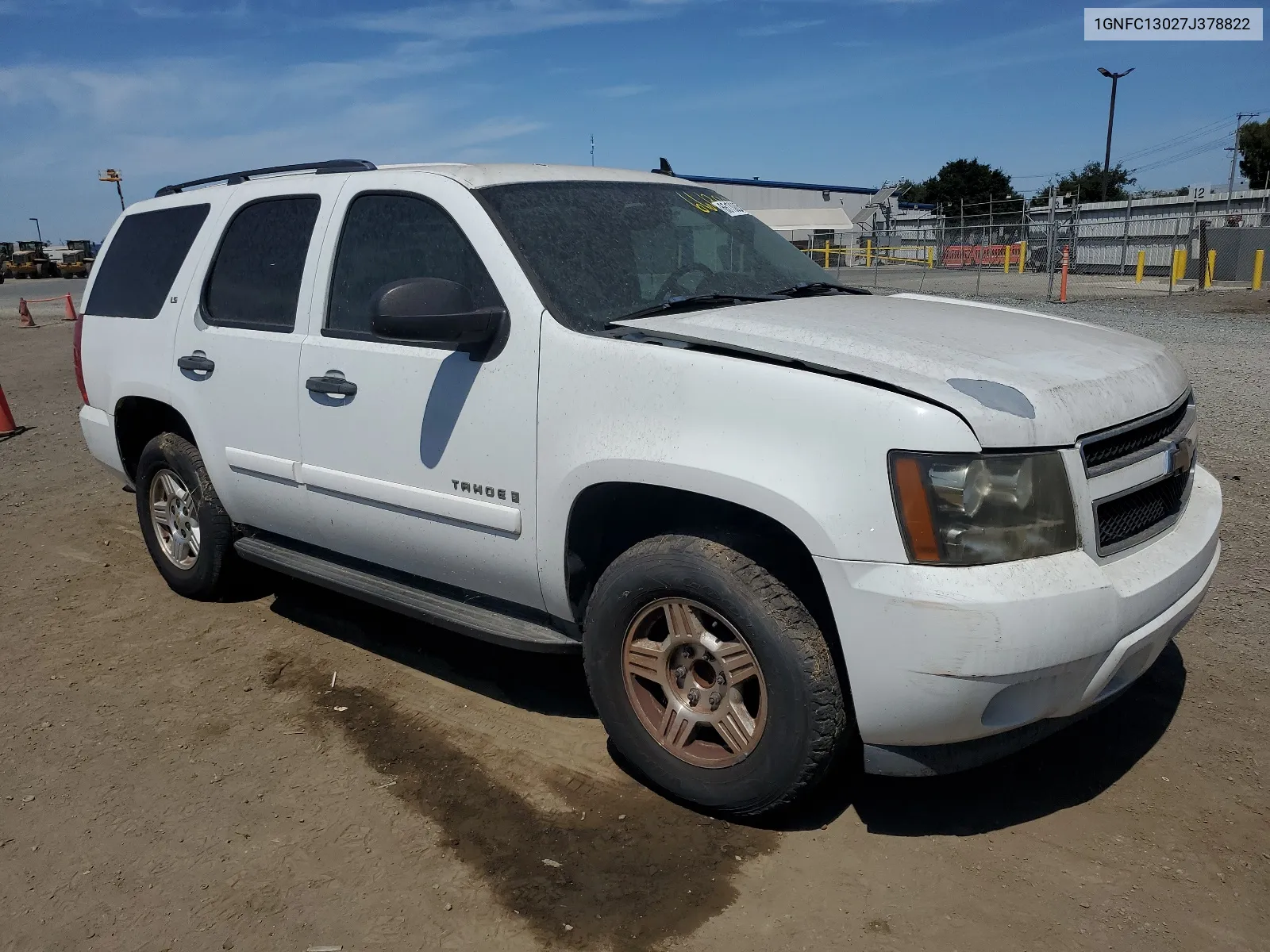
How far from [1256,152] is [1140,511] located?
72.6 m

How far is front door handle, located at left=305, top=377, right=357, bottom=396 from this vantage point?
372 centimetres

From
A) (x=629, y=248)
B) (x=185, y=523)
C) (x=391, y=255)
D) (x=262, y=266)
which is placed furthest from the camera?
(x=185, y=523)

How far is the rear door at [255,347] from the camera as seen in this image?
4.06m

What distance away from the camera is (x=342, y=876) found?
9.44 ft

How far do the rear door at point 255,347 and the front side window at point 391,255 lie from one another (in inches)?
6.8

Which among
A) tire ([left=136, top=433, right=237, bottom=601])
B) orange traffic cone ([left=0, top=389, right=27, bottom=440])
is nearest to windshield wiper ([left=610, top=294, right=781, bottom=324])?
tire ([left=136, top=433, right=237, bottom=601])

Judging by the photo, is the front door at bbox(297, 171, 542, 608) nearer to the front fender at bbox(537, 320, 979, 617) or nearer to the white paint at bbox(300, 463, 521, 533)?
the white paint at bbox(300, 463, 521, 533)

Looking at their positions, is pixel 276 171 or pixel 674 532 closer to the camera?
pixel 674 532

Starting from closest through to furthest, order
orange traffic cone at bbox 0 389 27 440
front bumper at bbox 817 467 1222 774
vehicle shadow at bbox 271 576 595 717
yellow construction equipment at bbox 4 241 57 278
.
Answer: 1. front bumper at bbox 817 467 1222 774
2. vehicle shadow at bbox 271 576 595 717
3. orange traffic cone at bbox 0 389 27 440
4. yellow construction equipment at bbox 4 241 57 278

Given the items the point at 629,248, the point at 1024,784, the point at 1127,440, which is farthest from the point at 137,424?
the point at 1127,440

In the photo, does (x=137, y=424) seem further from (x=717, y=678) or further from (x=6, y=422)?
(x=6, y=422)

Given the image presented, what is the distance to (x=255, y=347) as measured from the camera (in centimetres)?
416

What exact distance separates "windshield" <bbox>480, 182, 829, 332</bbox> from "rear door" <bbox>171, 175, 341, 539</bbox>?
3.28 feet

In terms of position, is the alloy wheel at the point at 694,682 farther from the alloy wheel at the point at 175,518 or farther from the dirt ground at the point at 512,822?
the alloy wheel at the point at 175,518
